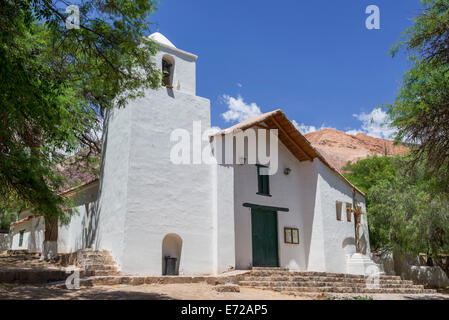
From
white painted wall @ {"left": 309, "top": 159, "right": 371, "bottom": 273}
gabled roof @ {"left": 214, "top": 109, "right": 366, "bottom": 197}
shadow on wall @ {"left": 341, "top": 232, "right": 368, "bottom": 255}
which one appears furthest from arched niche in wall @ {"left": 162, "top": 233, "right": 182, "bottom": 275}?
shadow on wall @ {"left": 341, "top": 232, "right": 368, "bottom": 255}

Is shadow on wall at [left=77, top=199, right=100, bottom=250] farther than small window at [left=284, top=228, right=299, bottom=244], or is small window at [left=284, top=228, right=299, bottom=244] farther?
small window at [left=284, top=228, right=299, bottom=244]

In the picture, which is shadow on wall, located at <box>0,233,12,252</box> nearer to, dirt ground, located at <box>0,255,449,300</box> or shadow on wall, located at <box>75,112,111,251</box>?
shadow on wall, located at <box>75,112,111,251</box>

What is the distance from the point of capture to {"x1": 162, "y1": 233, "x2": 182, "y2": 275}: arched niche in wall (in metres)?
11.8

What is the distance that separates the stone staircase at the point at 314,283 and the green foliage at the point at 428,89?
170 inches

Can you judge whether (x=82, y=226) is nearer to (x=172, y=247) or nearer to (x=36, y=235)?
(x=172, y=247)

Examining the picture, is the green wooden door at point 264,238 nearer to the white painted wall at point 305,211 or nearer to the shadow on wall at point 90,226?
the white painted wall at point 305,211

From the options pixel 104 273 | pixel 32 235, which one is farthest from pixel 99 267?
pixel 32 235

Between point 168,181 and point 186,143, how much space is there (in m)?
1.51

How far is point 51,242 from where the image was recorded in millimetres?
15188

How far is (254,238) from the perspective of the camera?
14.1 metres

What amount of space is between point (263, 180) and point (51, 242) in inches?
346

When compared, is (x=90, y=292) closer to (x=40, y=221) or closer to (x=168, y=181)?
(x=168, y=181)

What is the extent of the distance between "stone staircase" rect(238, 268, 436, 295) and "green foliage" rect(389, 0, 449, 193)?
4328 mm

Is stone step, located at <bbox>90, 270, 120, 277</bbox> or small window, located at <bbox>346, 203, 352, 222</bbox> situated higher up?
small window, located at <bbox>346, 203, 352, 222</bbox>
